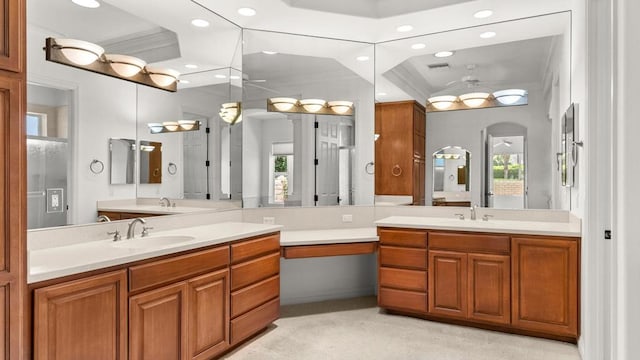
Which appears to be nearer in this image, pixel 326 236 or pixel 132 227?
pixel 132 227

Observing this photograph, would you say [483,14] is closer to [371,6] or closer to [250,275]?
[371,6]

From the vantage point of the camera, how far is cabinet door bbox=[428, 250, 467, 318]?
3357 millimetres

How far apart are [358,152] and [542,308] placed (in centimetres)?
212

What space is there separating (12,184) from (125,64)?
1406mm

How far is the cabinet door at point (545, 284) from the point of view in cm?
300

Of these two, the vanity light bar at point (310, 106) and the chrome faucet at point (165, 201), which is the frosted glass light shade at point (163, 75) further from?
the vanity light bar at point (310, 106)

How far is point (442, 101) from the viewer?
402 centimetres

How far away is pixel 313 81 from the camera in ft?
13.2

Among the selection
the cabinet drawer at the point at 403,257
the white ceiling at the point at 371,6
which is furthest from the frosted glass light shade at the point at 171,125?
the cabinet drawer at the point at 403,257

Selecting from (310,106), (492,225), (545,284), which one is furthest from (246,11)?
(545,284)

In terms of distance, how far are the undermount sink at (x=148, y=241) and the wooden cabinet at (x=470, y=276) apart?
81.1 inches

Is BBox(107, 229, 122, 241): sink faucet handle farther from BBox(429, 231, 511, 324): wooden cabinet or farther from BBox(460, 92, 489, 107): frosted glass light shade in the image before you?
BBox(460, 92, 489, 107): frosted glass light shade

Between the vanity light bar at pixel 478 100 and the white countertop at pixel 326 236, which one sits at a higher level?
the vanity light bar at pixel 478 100

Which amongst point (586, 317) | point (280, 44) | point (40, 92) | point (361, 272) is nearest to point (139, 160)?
point (40, 92)
